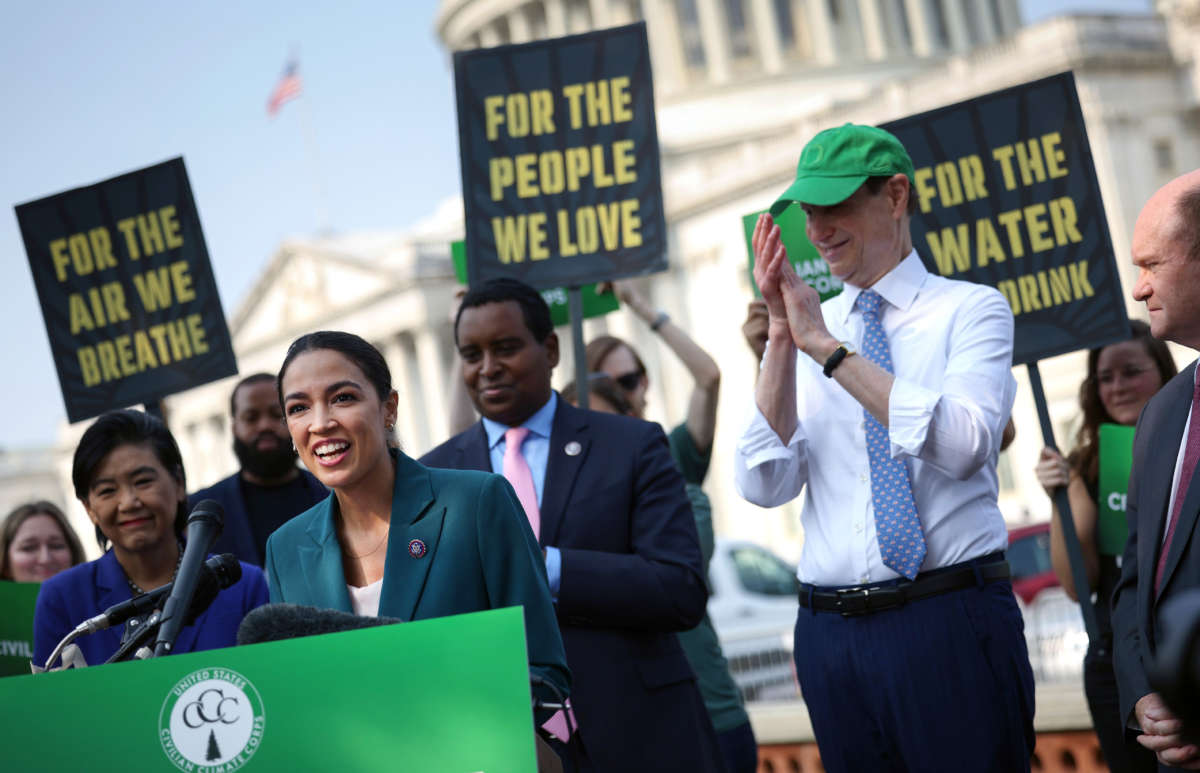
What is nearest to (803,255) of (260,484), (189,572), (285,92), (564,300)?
(564,300)

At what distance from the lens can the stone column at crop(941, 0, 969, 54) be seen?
59.2m

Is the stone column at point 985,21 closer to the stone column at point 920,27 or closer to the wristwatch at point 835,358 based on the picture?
the stone column at point 920,27

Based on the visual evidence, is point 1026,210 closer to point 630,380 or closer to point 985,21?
point 630,380

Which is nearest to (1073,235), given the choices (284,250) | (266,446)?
(266,446)

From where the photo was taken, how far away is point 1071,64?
113ft

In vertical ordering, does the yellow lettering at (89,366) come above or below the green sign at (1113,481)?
above

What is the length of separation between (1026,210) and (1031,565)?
1061 cm

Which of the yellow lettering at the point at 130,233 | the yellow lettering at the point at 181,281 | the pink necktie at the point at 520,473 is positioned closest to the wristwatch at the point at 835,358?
the pink necktie at the point at 520,473

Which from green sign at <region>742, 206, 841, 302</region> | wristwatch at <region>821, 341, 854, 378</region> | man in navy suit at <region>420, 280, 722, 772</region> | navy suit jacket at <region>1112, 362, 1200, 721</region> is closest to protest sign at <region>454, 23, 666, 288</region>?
green sign at <region>742, 206, 841, 302</region>

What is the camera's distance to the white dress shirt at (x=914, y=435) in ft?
10.2

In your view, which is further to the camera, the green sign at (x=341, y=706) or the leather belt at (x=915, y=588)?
the leather belt at (x=915, y=588)

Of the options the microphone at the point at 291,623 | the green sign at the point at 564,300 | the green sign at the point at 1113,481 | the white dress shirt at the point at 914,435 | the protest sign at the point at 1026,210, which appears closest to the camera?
the microphone at the point at 291,623

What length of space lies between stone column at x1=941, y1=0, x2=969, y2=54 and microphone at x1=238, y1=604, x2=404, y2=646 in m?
59.5

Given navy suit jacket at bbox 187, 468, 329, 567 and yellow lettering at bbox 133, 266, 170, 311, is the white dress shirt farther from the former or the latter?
yellow lettering at bbox 133, 266, 170, 311
